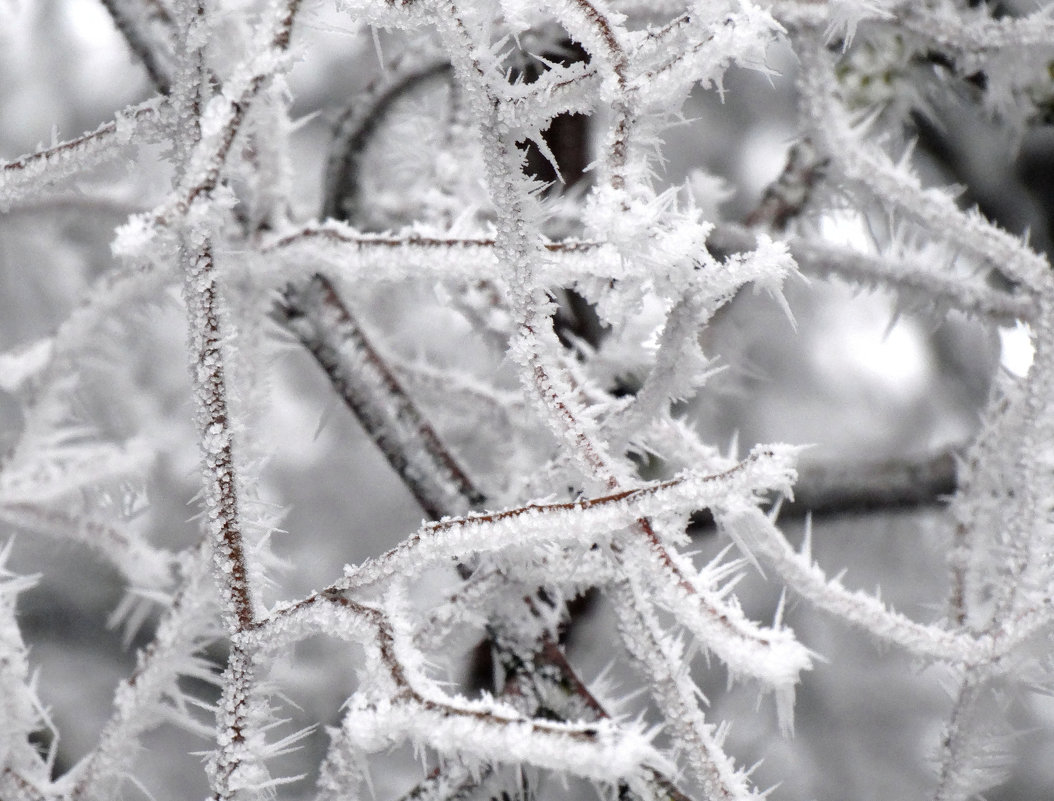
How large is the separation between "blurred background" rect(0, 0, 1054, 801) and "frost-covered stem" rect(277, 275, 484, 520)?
0.06 ft

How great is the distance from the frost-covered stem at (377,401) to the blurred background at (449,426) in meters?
0.02

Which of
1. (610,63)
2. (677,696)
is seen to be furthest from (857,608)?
(610,63)

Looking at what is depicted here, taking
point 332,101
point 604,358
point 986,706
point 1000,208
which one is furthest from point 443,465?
point 332,101

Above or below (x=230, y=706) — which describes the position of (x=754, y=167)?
above

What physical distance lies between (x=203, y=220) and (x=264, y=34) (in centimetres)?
5

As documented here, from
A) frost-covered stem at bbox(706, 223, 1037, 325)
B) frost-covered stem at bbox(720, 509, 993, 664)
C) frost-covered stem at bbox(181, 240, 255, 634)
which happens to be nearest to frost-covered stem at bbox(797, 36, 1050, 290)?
frost-covered stem at bbox(706, 223, 1037, 325)

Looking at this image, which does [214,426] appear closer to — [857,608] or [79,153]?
[79,153]

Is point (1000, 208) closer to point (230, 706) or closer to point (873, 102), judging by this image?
point (873, 102)

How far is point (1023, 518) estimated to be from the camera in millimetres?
287

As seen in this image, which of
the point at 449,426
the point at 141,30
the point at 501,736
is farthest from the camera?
the point at 449,426

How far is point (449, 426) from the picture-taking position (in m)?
0.43

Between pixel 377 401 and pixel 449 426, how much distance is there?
109mm

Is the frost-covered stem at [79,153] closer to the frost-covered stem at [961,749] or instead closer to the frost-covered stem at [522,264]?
the frost-covered stem at [522,264]

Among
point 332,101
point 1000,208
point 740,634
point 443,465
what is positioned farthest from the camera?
point 332,101
